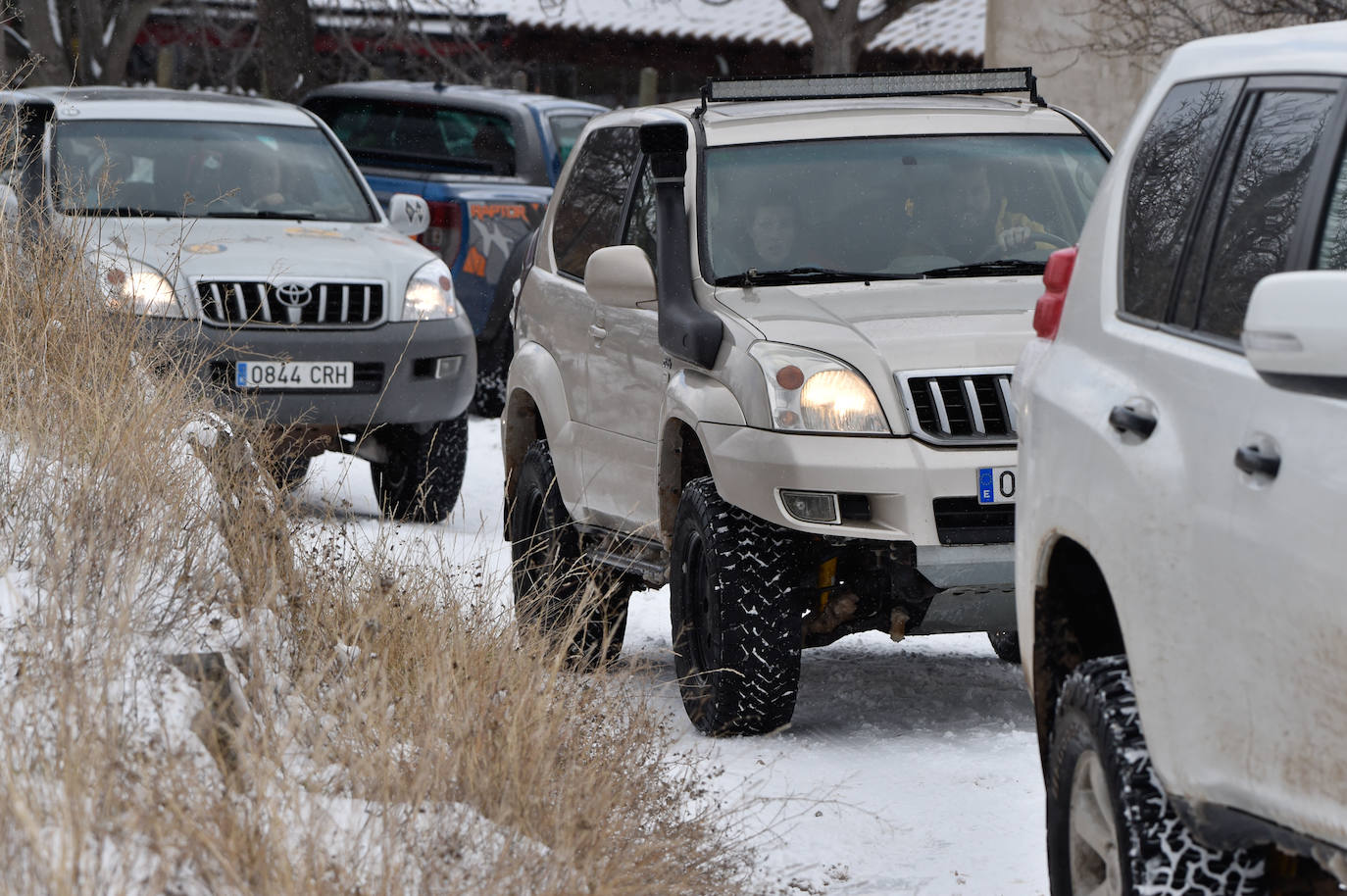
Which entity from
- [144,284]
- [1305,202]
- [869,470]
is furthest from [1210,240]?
[144,284]

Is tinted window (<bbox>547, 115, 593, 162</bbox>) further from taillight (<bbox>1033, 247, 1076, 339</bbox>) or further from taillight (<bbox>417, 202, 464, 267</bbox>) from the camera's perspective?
taillight (<bbox>1033, 247, 1076, 339</bbox>)

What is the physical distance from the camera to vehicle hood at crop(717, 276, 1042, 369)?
529cm

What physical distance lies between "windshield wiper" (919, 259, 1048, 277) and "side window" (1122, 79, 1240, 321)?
7.51 ft

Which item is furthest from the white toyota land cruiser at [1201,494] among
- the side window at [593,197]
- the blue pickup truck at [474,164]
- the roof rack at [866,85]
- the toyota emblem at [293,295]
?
the blue pickup truck at [474,164]

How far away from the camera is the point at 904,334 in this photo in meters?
5.36

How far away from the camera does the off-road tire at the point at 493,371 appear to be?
494 inches

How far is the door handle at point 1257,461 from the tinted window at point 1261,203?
0.30 meters

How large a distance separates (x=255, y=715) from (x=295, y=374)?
194 inches

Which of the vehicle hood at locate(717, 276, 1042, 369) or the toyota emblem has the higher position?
the vehicle hood at locate(717, 276, 1042, 369)

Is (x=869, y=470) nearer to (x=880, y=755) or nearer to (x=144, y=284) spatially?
(x=880, y=755)

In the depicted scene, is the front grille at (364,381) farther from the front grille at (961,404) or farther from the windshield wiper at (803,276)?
the front grille at (961,404)

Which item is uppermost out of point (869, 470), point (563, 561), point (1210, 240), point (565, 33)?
point (1210, 240)

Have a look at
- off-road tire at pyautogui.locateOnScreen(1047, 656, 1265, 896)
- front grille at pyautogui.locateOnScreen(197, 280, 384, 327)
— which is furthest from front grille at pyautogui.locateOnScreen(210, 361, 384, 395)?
off-road tire at pyautogui.locateOnScreen(1047, 656, 1265, 896)

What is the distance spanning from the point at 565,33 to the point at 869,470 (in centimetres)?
2257
